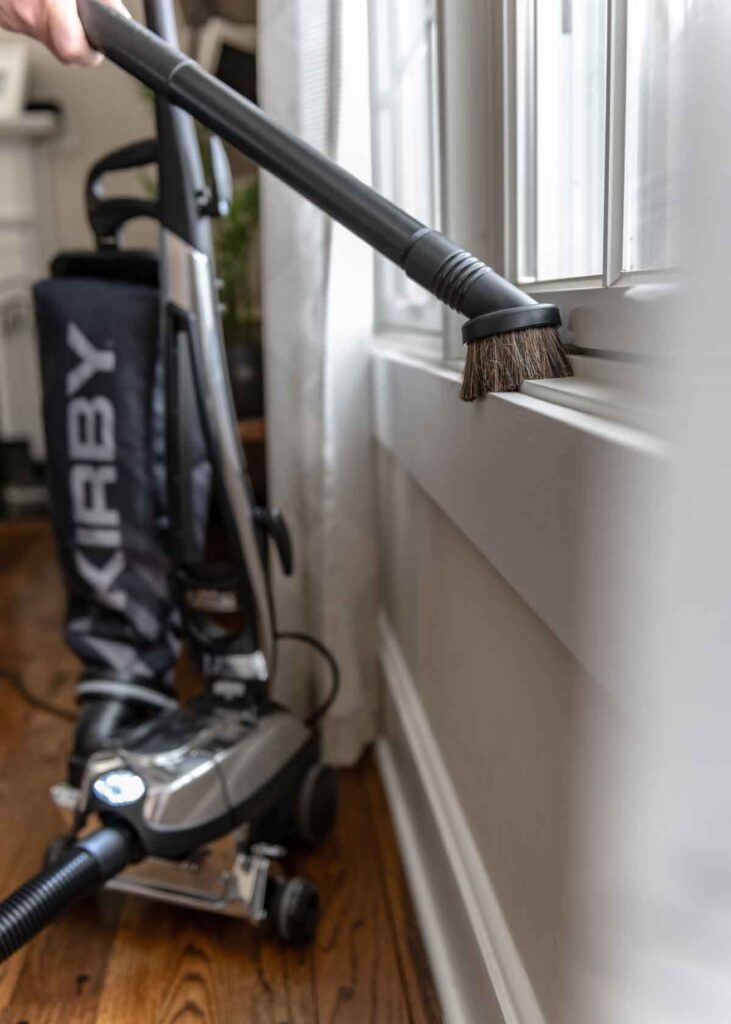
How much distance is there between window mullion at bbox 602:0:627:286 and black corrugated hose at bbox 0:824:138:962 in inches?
25.1

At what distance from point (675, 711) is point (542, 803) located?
27 cm

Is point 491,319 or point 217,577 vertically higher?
point 491,319


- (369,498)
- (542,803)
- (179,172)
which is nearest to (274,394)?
(369,498)

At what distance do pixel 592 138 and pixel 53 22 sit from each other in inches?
16.9

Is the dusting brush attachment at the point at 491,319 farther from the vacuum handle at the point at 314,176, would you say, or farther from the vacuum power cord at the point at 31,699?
the vacuum power cord at the point at 31,699

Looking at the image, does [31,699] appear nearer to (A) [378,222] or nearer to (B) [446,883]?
(B) [446,883]

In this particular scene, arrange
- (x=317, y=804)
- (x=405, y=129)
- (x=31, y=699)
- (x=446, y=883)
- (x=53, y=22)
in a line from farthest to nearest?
(x=31, y=699) < (x=405, y=129) < (x=317, y=804) < (x=446, y=883) < (x=53, y=22)

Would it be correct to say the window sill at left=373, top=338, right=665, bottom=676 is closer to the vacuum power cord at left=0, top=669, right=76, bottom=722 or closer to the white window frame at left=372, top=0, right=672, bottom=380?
the white window frame at left=372, top=0, right=672, bottom=380

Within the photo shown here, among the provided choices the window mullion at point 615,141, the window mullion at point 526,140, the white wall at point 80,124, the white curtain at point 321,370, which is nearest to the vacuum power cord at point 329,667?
the white curtain at point 321,370

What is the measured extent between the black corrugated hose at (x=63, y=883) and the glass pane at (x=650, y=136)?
2.14 ft

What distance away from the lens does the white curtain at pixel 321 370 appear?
1.13 metres

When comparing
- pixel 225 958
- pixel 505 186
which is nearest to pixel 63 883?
pixel 225 958

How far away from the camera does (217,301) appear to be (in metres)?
1.09

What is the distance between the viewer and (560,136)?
2.34ft
